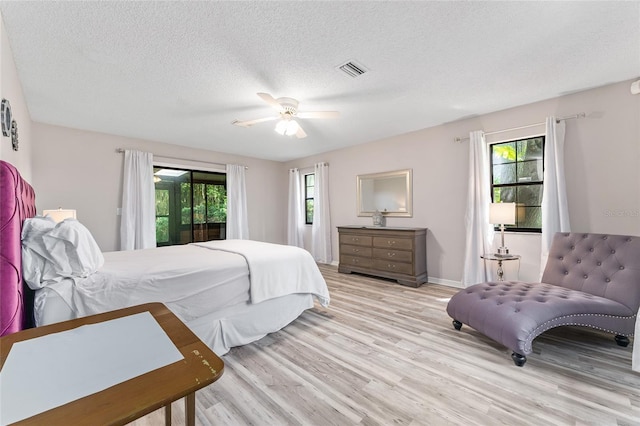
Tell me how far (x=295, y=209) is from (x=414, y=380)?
488cm

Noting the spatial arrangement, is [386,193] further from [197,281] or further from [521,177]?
[197,281]

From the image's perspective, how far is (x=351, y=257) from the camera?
497cm

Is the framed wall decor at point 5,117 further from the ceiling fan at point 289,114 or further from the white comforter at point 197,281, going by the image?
the ceiling fan at point 289,114

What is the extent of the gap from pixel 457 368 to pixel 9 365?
7.85ft

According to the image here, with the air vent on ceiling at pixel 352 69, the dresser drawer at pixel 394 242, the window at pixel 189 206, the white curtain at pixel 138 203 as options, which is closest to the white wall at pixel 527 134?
the dresser drawer at pixel 394 242

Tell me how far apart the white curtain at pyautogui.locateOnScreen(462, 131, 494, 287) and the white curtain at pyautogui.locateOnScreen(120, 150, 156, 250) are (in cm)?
501

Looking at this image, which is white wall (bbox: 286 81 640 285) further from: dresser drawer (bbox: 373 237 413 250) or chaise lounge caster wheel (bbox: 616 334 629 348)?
chaise lounge caster wheel (bbox: 616 334 629 348)

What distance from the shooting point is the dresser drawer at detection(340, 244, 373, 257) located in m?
4.71

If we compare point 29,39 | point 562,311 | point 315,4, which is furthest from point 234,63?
point 562,311

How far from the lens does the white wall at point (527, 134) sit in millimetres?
2832

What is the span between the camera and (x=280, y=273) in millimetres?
2746

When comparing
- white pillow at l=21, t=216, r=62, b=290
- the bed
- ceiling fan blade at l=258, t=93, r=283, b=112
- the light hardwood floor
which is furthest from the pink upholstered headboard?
ceiling fan blade at l=258, t=93, r=283, b=112

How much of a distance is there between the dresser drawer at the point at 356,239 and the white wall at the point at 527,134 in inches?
19.7

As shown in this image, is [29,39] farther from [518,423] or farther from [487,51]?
[518,423]
